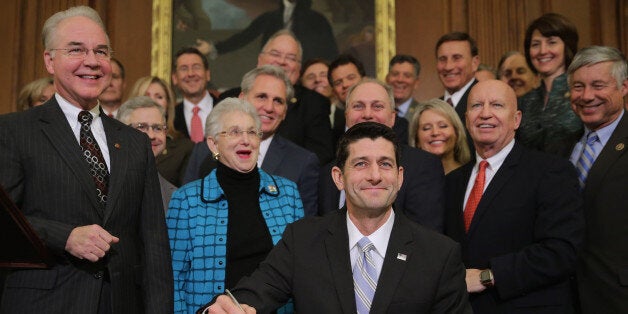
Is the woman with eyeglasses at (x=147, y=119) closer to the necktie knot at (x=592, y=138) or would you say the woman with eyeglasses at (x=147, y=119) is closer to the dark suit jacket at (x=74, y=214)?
the dark suit jacket at (x=74, y=214)

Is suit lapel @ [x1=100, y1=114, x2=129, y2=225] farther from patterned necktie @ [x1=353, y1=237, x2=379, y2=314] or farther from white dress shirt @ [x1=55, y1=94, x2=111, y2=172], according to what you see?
patterned necktie @ [x1=353, y1=237, x2=379, y2=314]

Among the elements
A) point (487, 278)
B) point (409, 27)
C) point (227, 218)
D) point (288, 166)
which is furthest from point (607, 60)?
point (409, 27)

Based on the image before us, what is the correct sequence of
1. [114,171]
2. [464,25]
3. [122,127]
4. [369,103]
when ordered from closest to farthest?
1. [114,171]
2. [122,127]
3. [369,103]
4. [464,25]

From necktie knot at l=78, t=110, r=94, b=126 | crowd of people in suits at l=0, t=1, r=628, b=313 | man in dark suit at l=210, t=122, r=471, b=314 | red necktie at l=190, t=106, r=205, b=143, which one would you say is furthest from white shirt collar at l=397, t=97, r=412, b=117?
necktie knot at l=78, t=110, r=94, b=126

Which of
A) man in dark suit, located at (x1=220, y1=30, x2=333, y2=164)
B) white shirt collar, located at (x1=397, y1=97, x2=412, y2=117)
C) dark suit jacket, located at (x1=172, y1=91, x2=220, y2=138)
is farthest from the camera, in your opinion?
white shirt collar, located at (x1=397, y1=97, x2=412, y2=117)

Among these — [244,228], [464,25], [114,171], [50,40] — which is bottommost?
[244,228]

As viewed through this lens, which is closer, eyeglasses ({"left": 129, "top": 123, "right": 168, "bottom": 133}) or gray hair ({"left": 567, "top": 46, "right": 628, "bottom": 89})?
gray hair ({"left": 567, "top": 46, "right": 628, "bottom": 89})

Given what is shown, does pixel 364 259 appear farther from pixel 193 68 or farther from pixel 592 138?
pixel 193 68

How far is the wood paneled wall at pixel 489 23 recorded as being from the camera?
7.43 metres

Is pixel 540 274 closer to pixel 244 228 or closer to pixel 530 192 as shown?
pixel 530 192

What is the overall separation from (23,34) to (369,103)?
16.0ft

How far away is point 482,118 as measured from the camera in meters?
4.00

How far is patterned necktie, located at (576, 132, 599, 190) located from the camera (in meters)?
3.95

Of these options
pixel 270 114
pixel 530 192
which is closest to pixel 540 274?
pixel 530 192
